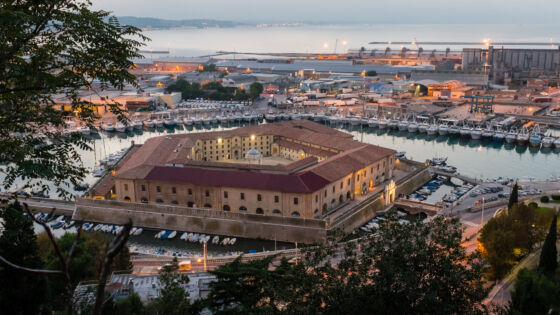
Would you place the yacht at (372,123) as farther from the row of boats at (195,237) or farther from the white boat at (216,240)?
the white boat at (216,240)

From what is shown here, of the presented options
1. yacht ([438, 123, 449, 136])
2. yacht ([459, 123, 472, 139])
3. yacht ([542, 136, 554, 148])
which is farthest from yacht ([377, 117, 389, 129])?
yacht ([542, 136, 554, 148])

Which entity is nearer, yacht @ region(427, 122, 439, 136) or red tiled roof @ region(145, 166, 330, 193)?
red tiled roof @ region(145, 166, 330, 193)

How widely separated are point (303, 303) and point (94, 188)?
843 inches

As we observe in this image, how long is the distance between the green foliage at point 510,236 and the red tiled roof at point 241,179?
791 centimetres

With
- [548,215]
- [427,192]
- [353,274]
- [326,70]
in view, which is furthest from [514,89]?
[353,274]

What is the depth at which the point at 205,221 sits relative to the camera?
23.2m

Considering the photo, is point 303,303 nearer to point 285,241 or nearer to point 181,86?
point 285,241

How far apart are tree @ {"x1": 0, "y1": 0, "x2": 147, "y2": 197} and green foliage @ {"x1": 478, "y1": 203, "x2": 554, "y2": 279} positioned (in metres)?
13.7

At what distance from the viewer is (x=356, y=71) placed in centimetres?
8500

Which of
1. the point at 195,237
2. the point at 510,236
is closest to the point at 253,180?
the point at 195,237

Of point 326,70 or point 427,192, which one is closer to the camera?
point 427,192

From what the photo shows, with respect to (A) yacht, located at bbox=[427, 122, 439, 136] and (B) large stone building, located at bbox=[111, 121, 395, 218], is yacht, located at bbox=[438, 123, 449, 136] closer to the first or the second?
(A) yacht, located at bbox=[427, 122, 439, 136]

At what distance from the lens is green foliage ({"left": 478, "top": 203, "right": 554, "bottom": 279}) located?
16281 millimetres

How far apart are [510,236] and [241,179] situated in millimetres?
11779
